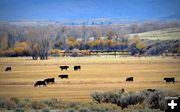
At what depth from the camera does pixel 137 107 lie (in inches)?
514

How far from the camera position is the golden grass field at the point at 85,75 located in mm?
13367

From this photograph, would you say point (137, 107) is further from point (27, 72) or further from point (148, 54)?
point (27, 72)

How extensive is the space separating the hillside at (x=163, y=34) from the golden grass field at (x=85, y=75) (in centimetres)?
51

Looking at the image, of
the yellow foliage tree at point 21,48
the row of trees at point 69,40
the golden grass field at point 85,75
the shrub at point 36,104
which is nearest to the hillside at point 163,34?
the row of trees at point 69,40

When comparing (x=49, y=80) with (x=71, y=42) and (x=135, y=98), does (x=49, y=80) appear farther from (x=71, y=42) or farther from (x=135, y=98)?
(x=135, y=98)

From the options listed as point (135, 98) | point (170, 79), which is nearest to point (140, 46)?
point (170, 79)

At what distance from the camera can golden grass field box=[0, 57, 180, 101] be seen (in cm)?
1337

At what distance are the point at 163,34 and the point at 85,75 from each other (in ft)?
7.02

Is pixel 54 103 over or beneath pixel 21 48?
beneath

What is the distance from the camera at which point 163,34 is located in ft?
44.9

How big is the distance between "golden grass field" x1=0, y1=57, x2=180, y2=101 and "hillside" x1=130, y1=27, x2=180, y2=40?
20.1 inches

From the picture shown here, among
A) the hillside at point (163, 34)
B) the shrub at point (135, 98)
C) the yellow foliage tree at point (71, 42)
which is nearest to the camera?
the shrub at point (135, 98)

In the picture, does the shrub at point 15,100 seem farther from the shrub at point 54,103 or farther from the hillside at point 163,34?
the hillside at point 163,34

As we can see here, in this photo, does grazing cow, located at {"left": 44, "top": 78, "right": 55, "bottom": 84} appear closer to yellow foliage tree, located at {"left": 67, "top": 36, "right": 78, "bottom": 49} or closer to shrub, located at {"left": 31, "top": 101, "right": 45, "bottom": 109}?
shrub, located at {"left": 31, "top": 101, "right": 45, "bottom": 109}
